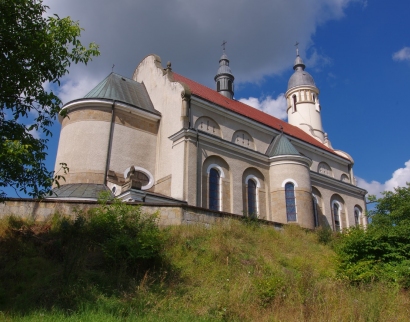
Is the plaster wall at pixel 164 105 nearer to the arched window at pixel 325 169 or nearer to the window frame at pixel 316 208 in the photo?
the window frame at pixel 316 208

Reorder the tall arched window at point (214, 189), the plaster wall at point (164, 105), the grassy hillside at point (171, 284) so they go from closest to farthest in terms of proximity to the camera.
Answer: the grassy hillside at point (171, 284) → the tall arched window at point (214, 189) → the plaster wall at point (164, 105)

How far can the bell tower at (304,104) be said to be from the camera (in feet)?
136

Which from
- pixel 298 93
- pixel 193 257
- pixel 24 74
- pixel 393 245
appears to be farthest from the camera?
pixel 298 93

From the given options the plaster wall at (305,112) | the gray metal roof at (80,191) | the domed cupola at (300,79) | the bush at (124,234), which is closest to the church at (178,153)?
the gray metal roof at (80,191)

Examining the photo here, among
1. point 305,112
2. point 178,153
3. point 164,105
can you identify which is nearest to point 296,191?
point 178,153

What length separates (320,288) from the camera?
1027cm

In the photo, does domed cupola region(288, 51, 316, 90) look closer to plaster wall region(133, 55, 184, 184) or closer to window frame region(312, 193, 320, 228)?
window frame region(312, 193, 320, 228)

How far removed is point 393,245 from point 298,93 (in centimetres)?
3227

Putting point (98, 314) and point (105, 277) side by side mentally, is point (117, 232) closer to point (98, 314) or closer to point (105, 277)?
point (105, 277)

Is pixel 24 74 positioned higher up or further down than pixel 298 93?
further down

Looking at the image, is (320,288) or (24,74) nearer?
(24,74)

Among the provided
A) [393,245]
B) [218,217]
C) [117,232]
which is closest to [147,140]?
[218,217]

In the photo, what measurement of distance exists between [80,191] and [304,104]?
28587 millimetres

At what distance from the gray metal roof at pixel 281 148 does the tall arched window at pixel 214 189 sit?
479 centimetres
